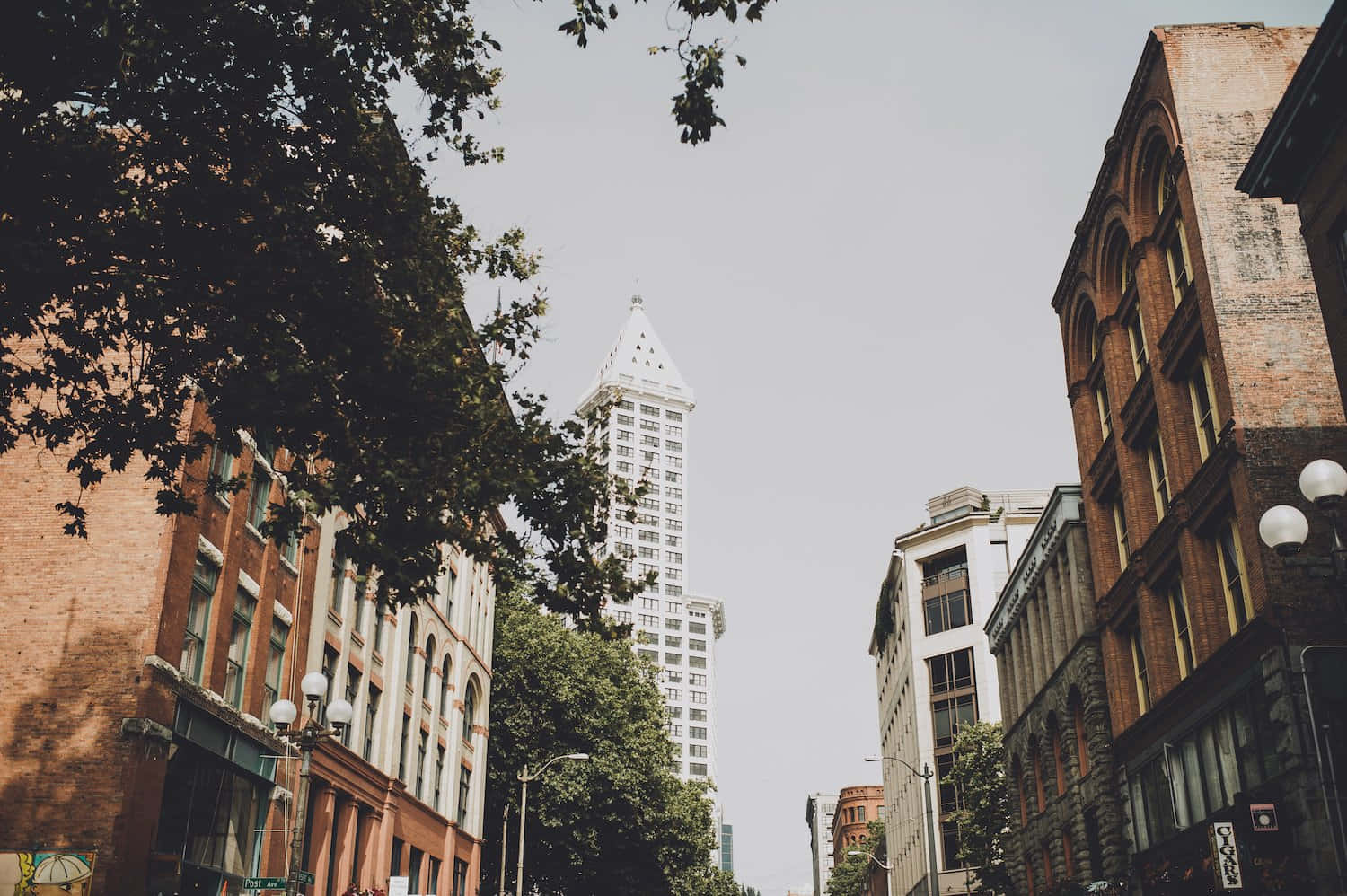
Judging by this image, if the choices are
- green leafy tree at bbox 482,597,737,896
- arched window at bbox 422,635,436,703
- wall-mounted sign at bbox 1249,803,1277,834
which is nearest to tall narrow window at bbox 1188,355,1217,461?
wall-mounted sign at bbox 1249,803,1277,834

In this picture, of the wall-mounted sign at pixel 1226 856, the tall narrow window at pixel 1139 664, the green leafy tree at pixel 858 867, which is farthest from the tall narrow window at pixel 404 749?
the green leafy tree at pixel 858 867

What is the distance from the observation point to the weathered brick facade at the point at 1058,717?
112 feet

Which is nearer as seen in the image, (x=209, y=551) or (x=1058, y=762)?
(x=209, y=551)

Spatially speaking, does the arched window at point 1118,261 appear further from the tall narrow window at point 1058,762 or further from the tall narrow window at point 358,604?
the tall narrow window at point 358,604

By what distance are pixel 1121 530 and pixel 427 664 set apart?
2489cm

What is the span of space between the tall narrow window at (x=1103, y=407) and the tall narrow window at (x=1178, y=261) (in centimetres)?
644

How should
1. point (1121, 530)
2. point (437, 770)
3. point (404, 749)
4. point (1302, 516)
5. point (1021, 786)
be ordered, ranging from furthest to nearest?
point (437, 770) → point (1021, 786) → point (404, 749) → point (1121, 530) → point (1302, 516)

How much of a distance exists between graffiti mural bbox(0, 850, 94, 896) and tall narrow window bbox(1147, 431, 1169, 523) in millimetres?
24057

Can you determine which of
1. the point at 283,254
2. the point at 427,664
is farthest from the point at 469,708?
the point at 283,254

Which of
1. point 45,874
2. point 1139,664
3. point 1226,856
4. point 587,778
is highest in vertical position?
point 587,778

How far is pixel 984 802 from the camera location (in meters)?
52.1

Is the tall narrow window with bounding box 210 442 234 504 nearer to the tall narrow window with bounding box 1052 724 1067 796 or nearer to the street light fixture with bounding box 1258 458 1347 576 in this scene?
the street light fixture with bounding box 1258 458 1347 576

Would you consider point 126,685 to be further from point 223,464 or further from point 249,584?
point 223,464

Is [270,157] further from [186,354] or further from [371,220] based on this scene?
[186,354]
